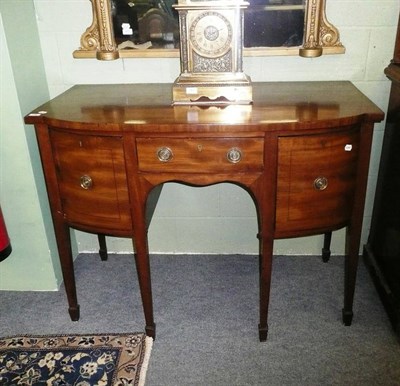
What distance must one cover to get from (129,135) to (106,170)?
Answer: 161mm

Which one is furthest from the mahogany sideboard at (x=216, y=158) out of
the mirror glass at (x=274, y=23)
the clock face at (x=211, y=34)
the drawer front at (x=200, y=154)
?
the mirror glass at (x=274, y=23)

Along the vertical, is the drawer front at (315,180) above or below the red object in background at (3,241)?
above

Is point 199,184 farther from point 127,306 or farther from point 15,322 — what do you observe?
point 15,322

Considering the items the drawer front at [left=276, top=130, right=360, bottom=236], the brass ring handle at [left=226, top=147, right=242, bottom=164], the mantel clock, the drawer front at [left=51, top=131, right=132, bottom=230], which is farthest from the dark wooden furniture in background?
the drawer front at [left=51, top=131, right=132, bottom=230]

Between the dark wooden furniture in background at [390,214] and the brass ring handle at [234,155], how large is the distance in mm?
768

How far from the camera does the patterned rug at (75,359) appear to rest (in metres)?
1.53

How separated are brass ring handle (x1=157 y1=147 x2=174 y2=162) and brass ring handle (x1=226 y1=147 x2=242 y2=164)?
7.2 inches

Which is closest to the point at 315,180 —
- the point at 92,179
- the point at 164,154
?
the point at 164,154

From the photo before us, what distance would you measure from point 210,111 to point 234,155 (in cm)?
19

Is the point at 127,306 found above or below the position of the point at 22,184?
below

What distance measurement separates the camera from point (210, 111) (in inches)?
57.1

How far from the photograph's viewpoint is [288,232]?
4.93 feet

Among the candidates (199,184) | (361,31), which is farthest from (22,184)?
(361,31)

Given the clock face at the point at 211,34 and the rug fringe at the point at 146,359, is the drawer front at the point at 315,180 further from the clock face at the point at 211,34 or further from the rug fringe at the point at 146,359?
the rug fringe at the point at 146,359
